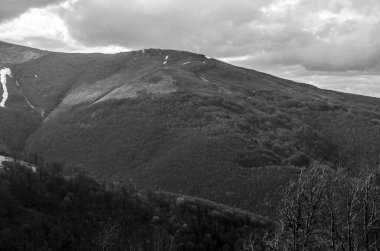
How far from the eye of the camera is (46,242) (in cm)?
14325

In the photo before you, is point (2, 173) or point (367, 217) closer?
point (367, 217)

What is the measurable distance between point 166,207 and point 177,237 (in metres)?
26.2

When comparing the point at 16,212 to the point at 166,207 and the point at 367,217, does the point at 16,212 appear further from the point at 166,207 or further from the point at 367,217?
the point at 367,217

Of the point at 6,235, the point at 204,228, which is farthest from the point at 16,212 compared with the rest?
the point at 204,228

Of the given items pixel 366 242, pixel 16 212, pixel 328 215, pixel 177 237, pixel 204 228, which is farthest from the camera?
pixel 204 228

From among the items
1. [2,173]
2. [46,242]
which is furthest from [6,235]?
[2,173]

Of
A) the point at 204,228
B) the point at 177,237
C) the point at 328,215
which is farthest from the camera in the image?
the point at 204,228

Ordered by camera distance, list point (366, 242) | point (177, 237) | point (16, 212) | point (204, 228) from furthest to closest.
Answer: point (204, 228)
point (177, 237)
point (16, 212)
point (366, 242)

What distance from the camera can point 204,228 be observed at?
623ft

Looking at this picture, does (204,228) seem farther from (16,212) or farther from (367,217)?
(367,217)

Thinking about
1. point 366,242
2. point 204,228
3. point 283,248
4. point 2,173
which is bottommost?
point 204,228

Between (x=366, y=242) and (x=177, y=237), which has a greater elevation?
(x=366, y=242)

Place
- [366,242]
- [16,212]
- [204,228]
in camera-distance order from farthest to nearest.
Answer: [204,228]
[16,212]
[366,242]

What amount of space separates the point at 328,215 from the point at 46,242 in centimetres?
12919
